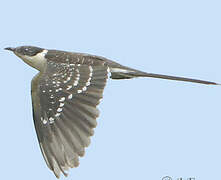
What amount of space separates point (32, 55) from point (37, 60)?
138mm

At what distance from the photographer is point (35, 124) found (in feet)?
21.5

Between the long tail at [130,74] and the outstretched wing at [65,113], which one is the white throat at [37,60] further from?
the long tail at [130,74]

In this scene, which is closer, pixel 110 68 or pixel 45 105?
pixel 45 105

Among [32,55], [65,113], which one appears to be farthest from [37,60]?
[65,113]

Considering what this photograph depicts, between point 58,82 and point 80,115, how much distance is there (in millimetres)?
565

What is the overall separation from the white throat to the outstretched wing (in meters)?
0.84

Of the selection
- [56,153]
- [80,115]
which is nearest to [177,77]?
[80,115]

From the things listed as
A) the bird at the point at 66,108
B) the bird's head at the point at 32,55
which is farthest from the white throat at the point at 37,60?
the bird at the point at 66,108

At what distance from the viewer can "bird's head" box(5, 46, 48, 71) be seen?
7.66 m

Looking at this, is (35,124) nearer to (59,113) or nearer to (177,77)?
(59,113)

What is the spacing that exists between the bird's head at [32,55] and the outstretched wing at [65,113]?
88 cm

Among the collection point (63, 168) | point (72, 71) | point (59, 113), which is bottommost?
point (63, 168)

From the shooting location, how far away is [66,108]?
643cm

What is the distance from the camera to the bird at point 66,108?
6230 mm
